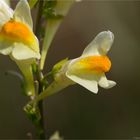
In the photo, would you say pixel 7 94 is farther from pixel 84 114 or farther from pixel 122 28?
pixel 122 28

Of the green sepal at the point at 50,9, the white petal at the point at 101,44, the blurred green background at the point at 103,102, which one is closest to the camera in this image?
the white petal at the point at 101,44

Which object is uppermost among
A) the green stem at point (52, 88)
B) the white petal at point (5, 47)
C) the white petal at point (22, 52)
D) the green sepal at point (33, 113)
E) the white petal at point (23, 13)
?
the white petal at point (23, 13)

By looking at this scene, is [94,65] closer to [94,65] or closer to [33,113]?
[94,65]

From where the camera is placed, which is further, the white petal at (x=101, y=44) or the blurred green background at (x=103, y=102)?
the blurred green background at (x=103, y=102)

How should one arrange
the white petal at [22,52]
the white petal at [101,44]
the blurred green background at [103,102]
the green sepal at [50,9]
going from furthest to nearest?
the blurred green background at [103,102] → the green sepal at [50,9] → the white petal at [101,44] → the white petal at [22,52]

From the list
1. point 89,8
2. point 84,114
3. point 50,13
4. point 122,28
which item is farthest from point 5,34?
point 89,8

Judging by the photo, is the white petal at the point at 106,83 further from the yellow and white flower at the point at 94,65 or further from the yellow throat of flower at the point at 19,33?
the yellow throat of flower at the point at 19,33

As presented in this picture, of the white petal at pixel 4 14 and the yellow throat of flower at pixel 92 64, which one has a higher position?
the white petal at pixel 4 14

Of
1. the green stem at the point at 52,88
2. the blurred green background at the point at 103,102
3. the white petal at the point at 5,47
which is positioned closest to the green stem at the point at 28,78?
the green stem at the point at 52,88
